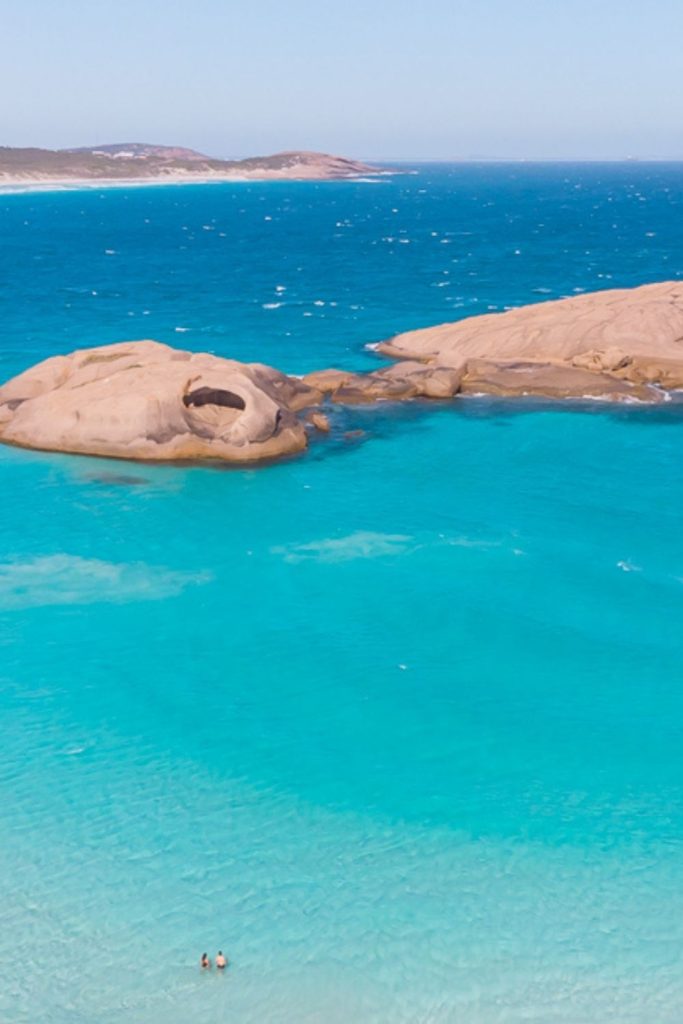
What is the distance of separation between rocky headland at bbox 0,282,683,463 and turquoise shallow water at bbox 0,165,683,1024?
7.39 ft

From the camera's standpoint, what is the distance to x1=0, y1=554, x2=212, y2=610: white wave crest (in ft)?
128

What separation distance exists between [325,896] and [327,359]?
53.0 m

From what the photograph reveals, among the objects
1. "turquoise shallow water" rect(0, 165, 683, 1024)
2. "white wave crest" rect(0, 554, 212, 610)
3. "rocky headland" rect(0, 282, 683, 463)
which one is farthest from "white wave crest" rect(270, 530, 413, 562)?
"rocky headland" rect(0, 282, 683, 463)

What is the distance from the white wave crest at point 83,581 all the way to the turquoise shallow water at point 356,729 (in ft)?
0.57

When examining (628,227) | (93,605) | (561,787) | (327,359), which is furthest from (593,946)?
(628,227)

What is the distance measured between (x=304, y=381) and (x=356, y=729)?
122ft

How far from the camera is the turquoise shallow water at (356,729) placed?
22672mm

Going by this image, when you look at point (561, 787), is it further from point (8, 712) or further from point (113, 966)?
point (8, 712)

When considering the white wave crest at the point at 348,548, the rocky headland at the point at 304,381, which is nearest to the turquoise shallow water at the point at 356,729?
the white wave crest at the point at 348,548

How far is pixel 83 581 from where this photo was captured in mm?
40312

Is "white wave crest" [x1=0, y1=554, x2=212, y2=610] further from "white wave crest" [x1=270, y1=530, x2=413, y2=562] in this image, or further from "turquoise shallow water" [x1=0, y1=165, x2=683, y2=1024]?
"white wave crest" [x1=270, y1=530, x2=413, y2=562]

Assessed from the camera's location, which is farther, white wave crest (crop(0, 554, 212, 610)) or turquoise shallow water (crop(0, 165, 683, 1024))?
white wave crest (crop(0, 554, 212, 610))

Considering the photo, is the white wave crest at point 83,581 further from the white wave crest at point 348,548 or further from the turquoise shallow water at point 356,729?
the white wave crest at point 348,548

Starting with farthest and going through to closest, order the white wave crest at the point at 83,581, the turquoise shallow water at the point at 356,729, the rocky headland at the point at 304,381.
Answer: the rocky headland at the point at 304,381
the white wave crest at the point at 83,581
the turquoise shallow water at the point at 356,729
